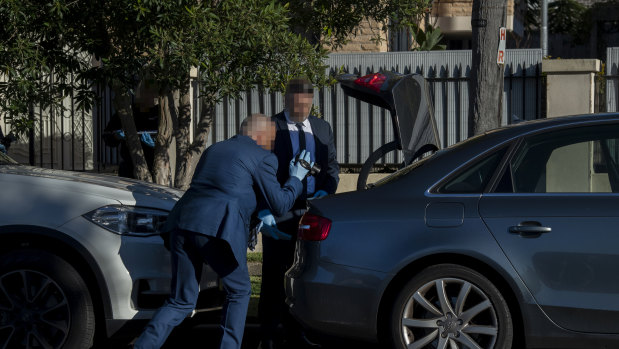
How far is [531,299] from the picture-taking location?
15.3ft

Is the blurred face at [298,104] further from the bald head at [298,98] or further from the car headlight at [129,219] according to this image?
the car headlight at [129,219]

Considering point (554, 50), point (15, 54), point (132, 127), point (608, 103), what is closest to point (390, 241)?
point (15, 54)

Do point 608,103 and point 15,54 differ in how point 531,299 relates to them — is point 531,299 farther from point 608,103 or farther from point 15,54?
point 608,103

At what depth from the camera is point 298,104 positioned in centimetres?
575

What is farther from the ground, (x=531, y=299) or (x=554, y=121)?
(x=554, y=121)

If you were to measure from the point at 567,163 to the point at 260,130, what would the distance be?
1859 millimetres

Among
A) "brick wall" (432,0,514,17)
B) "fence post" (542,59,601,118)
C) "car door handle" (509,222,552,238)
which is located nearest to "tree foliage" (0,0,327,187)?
"car door handle" (509,222,552,238)

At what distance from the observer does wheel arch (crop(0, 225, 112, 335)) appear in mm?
5191

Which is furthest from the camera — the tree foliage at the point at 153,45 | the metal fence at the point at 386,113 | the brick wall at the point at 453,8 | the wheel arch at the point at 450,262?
the brick wall at the point at 453,8

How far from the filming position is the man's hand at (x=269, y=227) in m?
5.43

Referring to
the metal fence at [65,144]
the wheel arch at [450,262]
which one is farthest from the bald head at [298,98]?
the metal fence at [65,144]

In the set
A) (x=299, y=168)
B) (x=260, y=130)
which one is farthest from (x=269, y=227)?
(x=260, y=130)

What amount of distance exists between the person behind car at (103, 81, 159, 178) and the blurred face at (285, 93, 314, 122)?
325 cm

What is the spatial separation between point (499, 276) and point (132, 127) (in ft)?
16.6
